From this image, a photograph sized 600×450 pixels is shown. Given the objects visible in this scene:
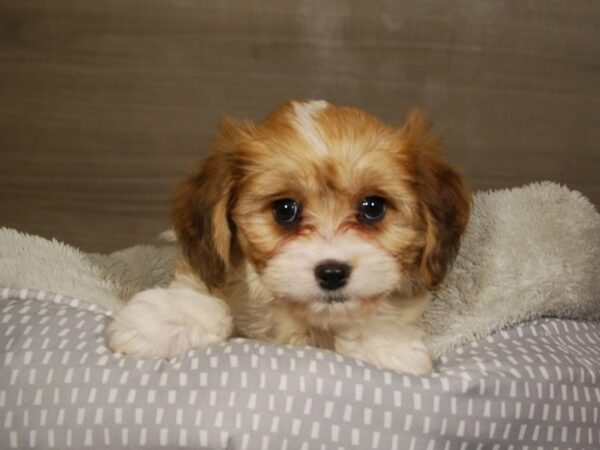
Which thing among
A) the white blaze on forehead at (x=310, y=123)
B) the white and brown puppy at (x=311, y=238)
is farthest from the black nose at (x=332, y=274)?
the white blaze on forehead at (x=310, y=123)

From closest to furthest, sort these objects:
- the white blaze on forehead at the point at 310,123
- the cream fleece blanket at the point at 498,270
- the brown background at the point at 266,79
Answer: the white blaze on forehead at the point at 310,123 → the cream fleece blanket at the point at 498,270 → the brown background at the point at 266,79

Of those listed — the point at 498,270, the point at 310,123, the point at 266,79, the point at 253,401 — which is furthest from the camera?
the point at 266,79

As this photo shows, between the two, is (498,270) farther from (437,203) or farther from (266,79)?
(266,79)

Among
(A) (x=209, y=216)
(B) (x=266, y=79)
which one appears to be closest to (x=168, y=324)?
(A) (x=209, y=216)

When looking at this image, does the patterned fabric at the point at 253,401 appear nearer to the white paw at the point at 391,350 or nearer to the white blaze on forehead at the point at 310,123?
the white paw at the point at 391,350

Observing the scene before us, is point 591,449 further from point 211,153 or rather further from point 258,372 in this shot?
point 211,153

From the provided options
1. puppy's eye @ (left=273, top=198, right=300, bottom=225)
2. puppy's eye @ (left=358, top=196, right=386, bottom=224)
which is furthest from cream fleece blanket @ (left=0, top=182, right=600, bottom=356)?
puppy's eye @ (left=273, top=198, right=300, bottom=225)

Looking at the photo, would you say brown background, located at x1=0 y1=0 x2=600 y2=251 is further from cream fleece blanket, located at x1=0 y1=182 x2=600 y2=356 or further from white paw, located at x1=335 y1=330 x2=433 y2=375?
white paw, located at x1=335 y1=330 x2=433 y2=375
